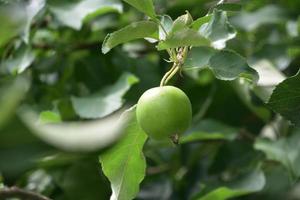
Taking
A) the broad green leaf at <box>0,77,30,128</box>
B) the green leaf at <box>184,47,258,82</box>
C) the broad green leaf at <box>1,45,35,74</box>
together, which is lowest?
the broad green leaf at <box>1,45,35,74</box>

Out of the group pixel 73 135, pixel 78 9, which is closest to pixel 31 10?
pixel 78 9

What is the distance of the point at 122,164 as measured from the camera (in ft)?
2.72

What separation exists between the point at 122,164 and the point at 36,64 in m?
0.62

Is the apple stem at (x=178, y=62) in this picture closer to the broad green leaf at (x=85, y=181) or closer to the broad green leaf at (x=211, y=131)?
the broad green leaf at (x=85, y=181)

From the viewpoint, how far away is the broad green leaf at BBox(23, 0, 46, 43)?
1.12 metres

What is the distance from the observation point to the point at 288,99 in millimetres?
851

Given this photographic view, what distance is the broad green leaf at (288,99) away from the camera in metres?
0.84

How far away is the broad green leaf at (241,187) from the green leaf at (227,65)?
0.32 m

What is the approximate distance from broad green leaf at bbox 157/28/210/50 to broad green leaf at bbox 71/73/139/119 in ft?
1.18

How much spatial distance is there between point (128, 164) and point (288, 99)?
0.84ft

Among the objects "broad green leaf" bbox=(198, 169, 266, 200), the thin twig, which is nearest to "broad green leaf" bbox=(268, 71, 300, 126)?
"broad green leaf" bbox=(198, 169, 266, 200)

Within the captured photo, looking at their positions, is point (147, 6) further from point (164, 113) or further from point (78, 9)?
point (78, 9)

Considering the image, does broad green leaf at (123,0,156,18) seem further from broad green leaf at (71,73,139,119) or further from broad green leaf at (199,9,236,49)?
broad green leaf at (71,73,139,119)

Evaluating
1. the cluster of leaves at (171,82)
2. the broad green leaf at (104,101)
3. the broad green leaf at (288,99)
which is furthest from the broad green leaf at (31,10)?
the broad green leaf at (288,99)
